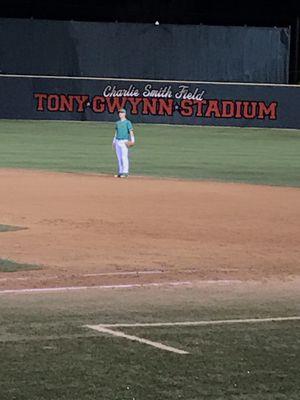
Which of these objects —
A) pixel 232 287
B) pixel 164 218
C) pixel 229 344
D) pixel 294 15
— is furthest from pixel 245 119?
pixel 229 344

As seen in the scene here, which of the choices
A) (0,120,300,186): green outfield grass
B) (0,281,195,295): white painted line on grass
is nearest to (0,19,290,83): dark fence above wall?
(0,120,300,186): green outfield grass

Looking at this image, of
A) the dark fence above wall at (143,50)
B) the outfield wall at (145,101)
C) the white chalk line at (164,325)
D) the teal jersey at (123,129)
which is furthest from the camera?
the dark fence above wall at (143,50)

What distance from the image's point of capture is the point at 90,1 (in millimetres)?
56094

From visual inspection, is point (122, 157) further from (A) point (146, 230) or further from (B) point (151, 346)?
(B) point (151, 346)

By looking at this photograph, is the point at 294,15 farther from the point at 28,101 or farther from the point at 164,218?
the point at 164,218

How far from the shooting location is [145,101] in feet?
166

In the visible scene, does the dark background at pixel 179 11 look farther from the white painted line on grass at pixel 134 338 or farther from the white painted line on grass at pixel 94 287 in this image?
the white painted line on grass at pixel 134 338

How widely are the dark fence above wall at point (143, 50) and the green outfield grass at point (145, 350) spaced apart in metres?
40.0

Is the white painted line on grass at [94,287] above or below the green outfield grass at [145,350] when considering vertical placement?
below

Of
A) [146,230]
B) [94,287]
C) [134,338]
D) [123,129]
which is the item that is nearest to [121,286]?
[94,287]

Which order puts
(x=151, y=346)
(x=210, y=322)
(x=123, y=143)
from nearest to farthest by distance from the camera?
1. (x=151, y=346)
2. (x=210, y=322)
3. (x=123, y=143)

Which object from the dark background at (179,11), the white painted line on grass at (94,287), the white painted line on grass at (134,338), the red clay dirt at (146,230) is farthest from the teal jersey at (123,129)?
the dark background at (179,11)

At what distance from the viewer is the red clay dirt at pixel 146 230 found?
14750 mm

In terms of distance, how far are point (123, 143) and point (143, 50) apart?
2264 cm
